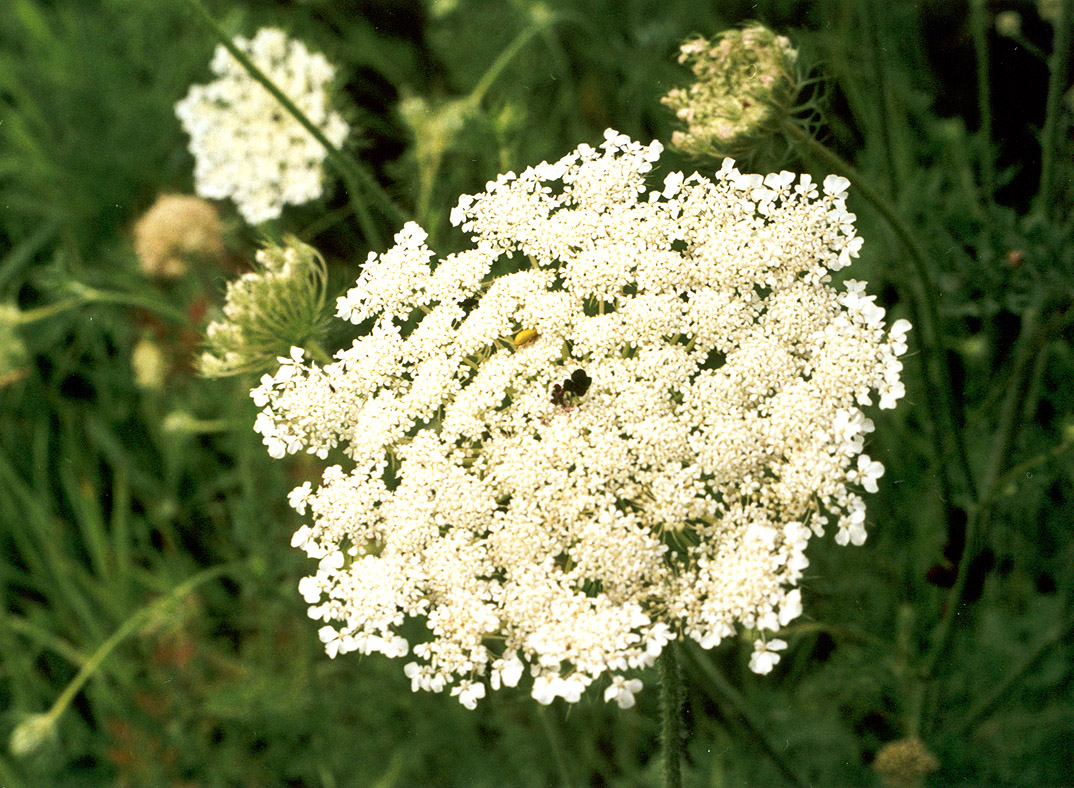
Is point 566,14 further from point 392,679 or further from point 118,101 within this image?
point 392,679

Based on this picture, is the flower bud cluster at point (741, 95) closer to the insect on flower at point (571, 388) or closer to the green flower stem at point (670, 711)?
the insect on flower at point (571, 388)

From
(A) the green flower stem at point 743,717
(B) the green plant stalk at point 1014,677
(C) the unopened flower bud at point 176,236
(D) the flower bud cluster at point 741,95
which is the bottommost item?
(B) the green plant stalk at point 1014,677

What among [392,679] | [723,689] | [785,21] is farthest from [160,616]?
[785,21]

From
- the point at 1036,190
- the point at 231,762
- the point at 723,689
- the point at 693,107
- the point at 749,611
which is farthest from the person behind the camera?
the point at 231,762

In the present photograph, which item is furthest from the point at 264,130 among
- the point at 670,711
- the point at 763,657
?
the point at 763,657

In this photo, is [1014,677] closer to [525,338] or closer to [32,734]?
[525,338]

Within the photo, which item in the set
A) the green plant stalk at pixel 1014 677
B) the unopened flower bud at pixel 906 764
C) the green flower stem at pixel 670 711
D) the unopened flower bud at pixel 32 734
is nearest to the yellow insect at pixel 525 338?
the green flower stem at pixel 670 711
